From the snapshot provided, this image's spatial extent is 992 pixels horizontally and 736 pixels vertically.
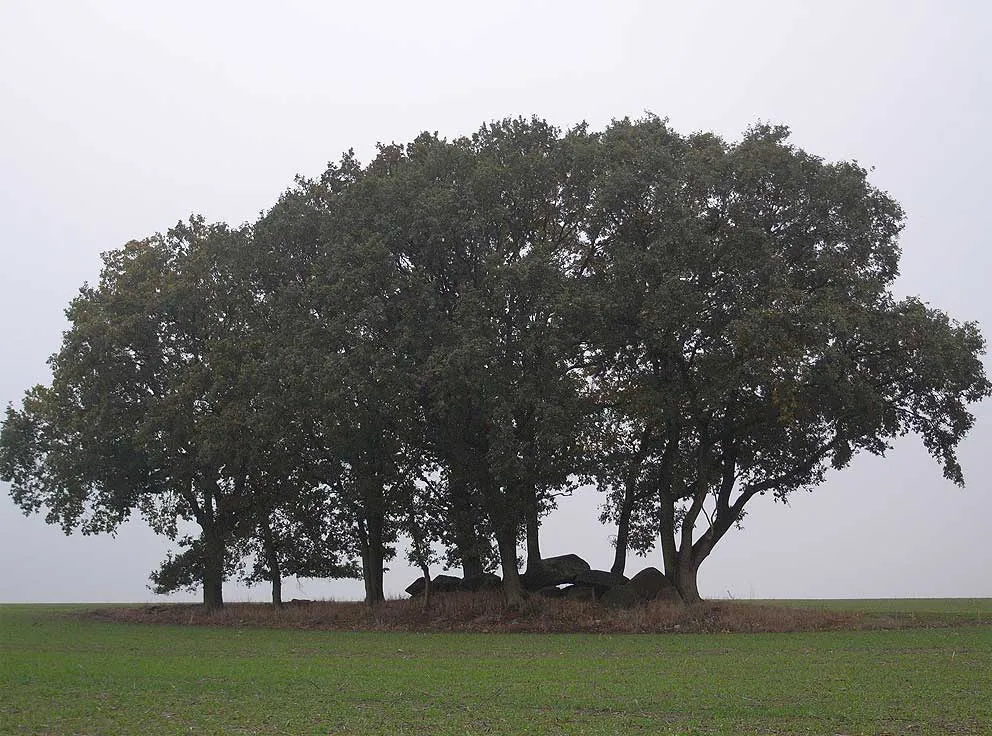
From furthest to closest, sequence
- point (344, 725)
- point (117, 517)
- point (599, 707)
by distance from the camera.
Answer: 1. point (117, 517)
2. point (599, 707)
3. point (344, 725)

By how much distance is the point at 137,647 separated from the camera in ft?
93.0

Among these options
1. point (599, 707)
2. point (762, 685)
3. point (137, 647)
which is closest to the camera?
point (599, 707)

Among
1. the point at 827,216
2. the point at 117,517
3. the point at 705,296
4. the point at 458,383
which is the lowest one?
the point at 117,517

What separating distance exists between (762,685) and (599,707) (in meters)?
3.83

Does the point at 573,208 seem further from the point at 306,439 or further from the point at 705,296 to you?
the point at 306,439

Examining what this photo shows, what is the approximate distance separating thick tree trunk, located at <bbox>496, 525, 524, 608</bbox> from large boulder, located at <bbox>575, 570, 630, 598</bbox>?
12.9ft

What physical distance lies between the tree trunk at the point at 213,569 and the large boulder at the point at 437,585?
8645 mm

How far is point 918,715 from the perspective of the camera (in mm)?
14086

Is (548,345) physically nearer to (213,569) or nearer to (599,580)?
(599,580)

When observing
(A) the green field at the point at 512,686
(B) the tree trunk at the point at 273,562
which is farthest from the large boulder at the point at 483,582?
(A) the green field at the point at 512,686

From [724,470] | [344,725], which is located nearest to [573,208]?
[724,470]

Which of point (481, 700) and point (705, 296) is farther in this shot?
point (705, 296)

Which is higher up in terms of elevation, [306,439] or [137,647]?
[306,439]

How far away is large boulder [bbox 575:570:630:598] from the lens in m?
40.1
